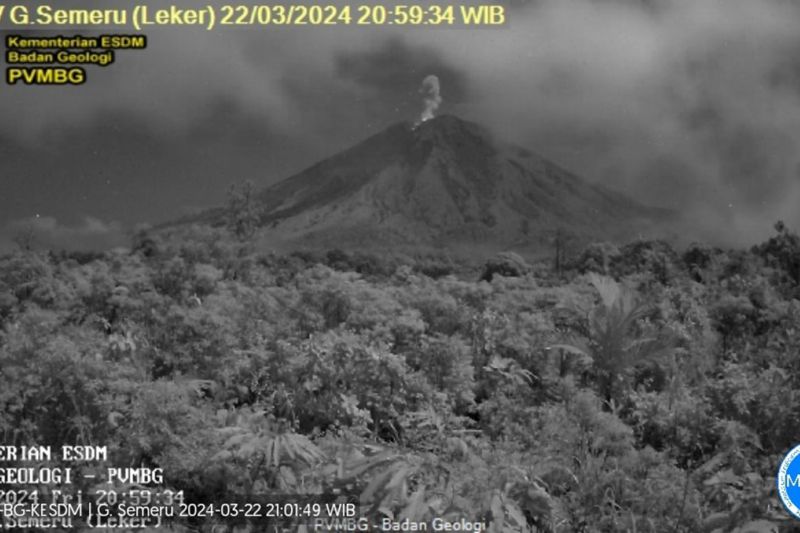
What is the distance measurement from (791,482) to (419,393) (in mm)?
3004

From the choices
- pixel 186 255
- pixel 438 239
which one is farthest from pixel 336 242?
pixel 186 255

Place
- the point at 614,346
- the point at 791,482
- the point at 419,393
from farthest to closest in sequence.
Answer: the point at 614,346 → the point at 419,393 → the point at 791,482

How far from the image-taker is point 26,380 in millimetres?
5836

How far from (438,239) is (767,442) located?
173 meters

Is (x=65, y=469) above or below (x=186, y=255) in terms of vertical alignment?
below

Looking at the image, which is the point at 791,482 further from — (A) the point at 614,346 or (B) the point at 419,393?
(A) the point at 614,346

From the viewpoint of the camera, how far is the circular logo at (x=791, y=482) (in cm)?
507

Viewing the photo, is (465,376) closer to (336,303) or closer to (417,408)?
(417,408)

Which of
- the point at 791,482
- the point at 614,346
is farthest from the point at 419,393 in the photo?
the point at 791,482

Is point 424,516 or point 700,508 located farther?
point 700,508

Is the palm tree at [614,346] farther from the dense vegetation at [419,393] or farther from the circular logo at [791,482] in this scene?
the circular logo at [791,482]

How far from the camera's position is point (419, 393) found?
276 inches

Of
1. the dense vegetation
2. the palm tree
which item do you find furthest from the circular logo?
the palm tree

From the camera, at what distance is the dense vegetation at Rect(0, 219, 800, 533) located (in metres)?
5.32
